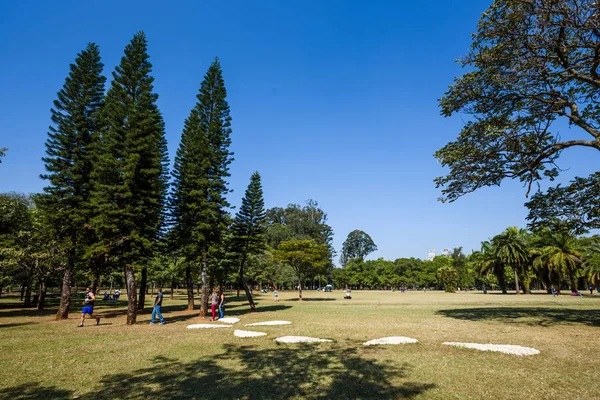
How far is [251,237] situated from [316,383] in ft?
77.1

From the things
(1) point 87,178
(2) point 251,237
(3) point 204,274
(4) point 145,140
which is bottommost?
(3) point 204,274

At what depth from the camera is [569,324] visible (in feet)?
53.3

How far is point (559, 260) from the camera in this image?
4922cm

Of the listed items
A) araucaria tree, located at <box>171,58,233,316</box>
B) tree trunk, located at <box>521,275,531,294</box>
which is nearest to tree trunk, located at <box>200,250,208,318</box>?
araucaria tree, located at <box>171,58,233,316</box>

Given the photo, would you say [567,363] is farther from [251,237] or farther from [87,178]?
[87,178]

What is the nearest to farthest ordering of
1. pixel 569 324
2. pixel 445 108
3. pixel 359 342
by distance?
pixel 359 342
pixel 569 324
pixel 445 108

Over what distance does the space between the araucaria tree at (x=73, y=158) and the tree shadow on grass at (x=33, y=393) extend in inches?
665

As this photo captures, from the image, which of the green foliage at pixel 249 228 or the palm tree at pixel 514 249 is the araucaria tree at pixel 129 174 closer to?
the green foliage at pixel 249 228

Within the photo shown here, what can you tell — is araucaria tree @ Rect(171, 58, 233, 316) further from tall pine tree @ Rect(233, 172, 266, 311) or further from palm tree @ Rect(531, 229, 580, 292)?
palm tree @ Rect(531, 229, 580, 292)

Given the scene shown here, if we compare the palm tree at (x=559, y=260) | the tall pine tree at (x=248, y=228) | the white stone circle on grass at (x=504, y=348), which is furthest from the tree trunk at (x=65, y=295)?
the palm tree at (x=559, y=260)

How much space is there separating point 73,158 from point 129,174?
23.3 ft

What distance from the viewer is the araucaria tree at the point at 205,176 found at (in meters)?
23.3

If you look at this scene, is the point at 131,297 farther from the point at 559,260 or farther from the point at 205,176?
the point at 559,260

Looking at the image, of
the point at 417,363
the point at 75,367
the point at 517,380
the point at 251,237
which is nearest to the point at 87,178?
the point at 251,237
